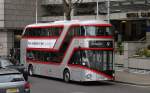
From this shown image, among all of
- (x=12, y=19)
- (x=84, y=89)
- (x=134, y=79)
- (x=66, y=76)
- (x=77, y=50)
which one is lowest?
(x=84, y=89)

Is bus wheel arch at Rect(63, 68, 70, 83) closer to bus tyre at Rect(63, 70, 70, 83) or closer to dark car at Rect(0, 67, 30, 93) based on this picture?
bus tyre at Rect(63, 70, 70, 83)

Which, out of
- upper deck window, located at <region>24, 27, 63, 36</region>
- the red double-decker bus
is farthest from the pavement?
upper deck window, located at <region>24, 27, 63, 36</region>

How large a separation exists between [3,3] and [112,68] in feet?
108

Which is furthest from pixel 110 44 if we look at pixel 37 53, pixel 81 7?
pixel 81 7

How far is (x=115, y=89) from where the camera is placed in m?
24.2

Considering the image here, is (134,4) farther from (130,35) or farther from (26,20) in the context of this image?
(26,20)

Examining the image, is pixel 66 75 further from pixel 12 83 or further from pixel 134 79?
pixel 12 83

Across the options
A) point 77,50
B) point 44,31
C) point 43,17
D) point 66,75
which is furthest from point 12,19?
point 77,50

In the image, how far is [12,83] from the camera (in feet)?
49.4

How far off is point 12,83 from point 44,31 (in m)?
16.0

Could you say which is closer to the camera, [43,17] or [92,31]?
[92,31]

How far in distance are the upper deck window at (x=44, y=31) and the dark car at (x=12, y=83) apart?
1347cm

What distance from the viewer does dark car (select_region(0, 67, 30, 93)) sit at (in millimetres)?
14945

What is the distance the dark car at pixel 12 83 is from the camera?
14945 millimetres
